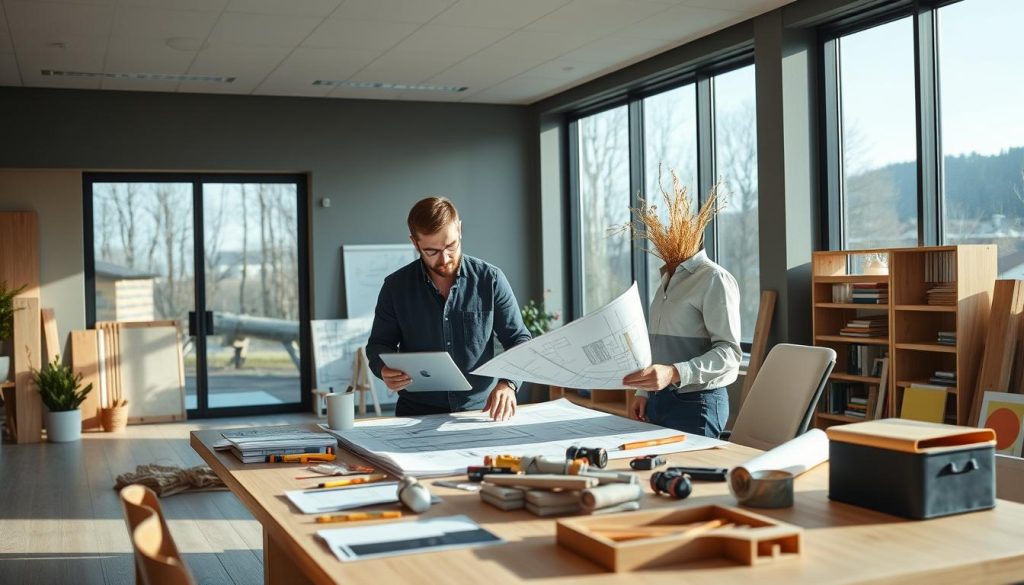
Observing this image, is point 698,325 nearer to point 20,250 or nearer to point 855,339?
point 855,339

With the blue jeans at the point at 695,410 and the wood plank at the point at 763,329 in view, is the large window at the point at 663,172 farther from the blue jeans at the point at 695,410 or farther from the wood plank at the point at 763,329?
the blue jeans at the point at 695,410

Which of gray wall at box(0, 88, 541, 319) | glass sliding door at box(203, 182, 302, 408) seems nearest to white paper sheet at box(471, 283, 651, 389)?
gray wall at box(0, 88, 541, 319)

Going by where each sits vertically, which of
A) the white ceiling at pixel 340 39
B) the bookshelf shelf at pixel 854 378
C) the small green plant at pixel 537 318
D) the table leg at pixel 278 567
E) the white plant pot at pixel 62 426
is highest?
the white ceiling at pixel 340 39

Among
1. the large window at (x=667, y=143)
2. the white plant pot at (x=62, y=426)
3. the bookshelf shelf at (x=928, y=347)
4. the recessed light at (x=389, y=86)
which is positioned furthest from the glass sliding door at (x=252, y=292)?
the bookshelf shelf at (x=928, y=347)

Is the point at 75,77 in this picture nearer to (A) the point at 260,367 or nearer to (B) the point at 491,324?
(A) the point at 260,367

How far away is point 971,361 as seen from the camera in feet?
15.8

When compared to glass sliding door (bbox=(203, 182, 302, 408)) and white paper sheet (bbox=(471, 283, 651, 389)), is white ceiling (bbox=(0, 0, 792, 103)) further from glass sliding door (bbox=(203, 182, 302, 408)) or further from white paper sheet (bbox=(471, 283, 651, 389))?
white paper sheet (bbox=(471, 283, 651, 389))

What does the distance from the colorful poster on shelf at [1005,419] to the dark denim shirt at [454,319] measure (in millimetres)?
2538

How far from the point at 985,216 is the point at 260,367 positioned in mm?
6131

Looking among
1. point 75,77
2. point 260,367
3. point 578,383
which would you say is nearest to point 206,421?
point 260,367

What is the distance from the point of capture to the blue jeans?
10.7ft

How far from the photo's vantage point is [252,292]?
874cm

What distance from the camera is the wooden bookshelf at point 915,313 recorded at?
4.78 meters

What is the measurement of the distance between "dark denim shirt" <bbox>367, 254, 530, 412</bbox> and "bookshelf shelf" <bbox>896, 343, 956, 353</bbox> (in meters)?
2.61
